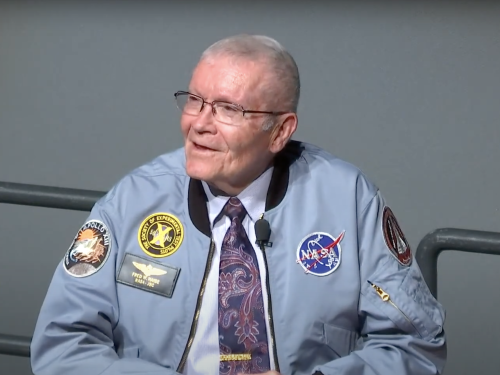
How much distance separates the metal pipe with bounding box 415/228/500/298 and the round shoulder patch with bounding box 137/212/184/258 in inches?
24.0

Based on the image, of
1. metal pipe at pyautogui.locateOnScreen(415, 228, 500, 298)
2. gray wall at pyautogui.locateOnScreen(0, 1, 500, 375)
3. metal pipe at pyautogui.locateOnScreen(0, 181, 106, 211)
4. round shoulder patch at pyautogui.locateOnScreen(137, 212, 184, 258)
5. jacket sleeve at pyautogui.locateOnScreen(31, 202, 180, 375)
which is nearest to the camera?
jacket sleeve at pyautogui.locateOnScreen(31, 202, 180, 375)

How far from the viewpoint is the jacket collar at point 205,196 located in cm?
217

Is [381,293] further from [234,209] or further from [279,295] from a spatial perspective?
[234,209]

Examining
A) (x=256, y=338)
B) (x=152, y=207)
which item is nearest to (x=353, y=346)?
(x=256, y=338)

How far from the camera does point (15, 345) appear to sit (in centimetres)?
256

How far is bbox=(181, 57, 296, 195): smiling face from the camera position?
210cm

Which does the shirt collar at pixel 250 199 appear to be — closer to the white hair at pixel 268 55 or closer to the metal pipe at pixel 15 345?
the white hair at pixel 268 55

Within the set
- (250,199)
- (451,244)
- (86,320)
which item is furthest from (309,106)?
(86,320)

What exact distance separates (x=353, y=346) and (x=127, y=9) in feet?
5.85

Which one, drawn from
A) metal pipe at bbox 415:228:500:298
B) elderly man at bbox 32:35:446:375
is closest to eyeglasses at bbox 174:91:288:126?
elderly man at bbox 32:35:446:375

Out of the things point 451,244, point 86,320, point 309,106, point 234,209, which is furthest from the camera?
point 309,106

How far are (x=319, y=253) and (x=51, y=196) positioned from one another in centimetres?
71

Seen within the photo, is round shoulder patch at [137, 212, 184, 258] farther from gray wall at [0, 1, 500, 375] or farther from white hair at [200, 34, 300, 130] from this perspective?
gray wall at [0, 1, 500, 375]

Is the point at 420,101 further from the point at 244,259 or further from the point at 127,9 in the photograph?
the point at 244,259
